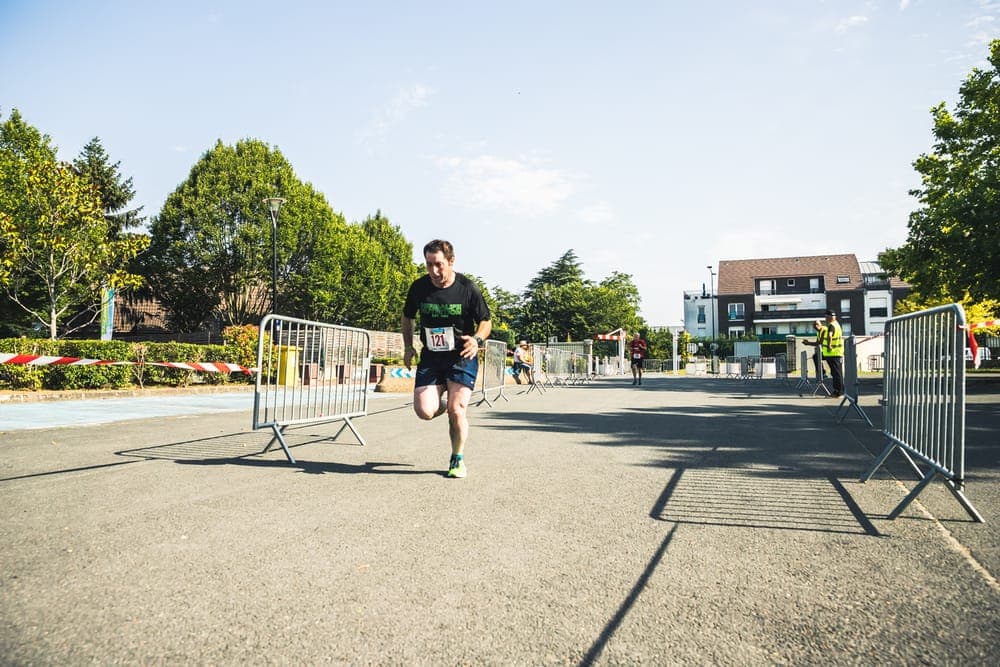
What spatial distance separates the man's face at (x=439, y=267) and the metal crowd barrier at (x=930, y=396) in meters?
3.57

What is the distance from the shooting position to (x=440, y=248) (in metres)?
5.51

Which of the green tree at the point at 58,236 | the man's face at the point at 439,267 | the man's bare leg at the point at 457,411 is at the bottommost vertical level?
the man's bare leg at the point at 457,411

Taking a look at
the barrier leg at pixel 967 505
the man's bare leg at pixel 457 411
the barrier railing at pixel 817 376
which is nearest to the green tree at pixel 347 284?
the barrier railing at pixel 817 376

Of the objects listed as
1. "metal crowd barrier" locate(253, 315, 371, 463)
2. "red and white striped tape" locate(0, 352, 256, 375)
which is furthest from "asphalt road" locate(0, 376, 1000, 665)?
"red and white striped tape" locate(0, 352, 256, 375)

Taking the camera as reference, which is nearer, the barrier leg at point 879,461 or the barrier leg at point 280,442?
the barrier leg at point 879,461

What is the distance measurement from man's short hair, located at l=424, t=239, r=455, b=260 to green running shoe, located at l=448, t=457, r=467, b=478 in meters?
1.69

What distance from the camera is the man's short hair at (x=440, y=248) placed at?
5.50 m

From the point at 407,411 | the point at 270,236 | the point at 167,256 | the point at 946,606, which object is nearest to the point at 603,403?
the point at 407,411

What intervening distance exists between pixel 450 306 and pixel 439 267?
1.11 ft

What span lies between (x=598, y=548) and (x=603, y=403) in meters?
11.1

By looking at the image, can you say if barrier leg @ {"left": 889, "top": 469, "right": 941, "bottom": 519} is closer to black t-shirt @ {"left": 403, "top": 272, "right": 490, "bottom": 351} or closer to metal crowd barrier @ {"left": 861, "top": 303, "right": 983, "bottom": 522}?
metal crowd barrier @ {"left": 861, "top": 303, "right": 983, "bottom": 522}

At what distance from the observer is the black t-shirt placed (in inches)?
219

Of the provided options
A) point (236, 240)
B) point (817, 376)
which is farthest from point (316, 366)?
point (236, 240)

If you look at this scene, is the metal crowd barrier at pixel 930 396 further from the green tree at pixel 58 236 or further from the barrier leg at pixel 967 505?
the green tree at pixel 58 236
